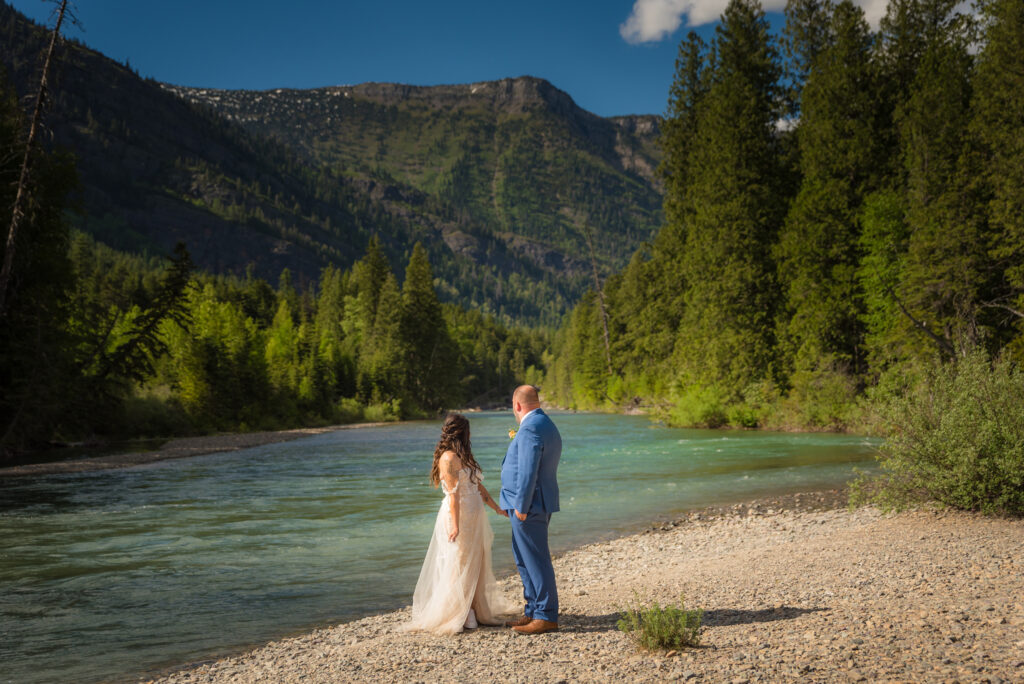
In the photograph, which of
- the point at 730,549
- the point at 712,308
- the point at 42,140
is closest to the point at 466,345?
the point at 712,308

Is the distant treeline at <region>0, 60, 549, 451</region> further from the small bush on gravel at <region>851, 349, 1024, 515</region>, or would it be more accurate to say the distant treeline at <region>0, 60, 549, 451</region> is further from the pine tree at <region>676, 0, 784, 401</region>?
the pine tree at <region>676, 0, 784, 401</region>

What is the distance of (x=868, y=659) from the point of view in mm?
5176

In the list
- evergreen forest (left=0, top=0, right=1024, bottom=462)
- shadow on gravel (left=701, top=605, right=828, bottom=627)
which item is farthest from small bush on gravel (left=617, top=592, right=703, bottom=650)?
evergreen forest (left=0, top=0, right=1024, bottom=462)

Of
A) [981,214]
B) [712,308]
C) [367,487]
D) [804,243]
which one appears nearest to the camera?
[367,487]

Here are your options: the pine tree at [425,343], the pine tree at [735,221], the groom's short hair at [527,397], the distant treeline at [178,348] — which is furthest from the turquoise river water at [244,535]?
the pine tree at [425,343]

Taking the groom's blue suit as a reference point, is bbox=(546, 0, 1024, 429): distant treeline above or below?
above

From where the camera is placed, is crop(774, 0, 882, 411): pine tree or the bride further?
crop(774, 0, 882, 411): pine tree

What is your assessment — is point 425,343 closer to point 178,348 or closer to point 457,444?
point 178,348

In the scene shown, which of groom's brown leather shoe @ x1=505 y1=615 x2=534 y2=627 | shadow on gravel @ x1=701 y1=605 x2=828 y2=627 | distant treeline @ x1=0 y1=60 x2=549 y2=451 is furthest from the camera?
distant treeline @ x1=0 y1=60 x2=549 y2=451

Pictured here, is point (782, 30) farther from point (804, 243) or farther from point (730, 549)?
point (730, 549)

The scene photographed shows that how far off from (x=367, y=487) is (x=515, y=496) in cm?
1567

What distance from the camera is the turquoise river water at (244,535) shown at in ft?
27.8

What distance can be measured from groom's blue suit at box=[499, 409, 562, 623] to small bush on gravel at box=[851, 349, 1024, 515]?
7733mm

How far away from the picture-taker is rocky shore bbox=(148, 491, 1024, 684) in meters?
5.27
